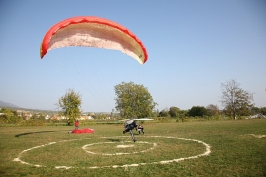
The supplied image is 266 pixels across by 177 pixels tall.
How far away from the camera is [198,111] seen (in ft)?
302

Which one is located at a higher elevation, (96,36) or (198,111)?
(96,36)

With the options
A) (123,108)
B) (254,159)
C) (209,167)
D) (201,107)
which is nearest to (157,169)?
(209,167)

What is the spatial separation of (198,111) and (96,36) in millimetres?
87792

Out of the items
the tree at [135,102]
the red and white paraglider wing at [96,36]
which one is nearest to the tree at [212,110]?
the tree at [135,102]

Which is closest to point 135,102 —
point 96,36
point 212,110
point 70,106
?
point 70,106

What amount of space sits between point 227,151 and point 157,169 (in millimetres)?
4736

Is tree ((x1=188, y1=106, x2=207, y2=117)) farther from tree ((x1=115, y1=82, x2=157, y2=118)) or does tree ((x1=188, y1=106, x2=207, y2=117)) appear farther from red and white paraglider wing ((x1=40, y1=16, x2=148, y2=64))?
red and white paraglider wing ((x1=40, y1=16, x2=148, y2=64))

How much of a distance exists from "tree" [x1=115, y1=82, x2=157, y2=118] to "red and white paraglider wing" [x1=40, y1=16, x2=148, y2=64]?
3980 cm

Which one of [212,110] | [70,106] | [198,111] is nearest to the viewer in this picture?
[70,106]

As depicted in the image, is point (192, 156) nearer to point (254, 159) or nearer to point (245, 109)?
point (254, 159)

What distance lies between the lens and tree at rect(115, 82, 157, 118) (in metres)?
52.0

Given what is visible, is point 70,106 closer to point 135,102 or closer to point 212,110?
point 135,102

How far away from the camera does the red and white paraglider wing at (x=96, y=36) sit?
9.97m

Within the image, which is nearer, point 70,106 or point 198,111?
point 70,106
